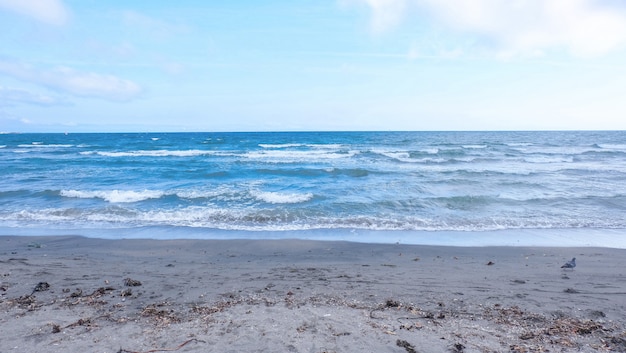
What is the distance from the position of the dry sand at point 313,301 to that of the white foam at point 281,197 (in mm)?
5624

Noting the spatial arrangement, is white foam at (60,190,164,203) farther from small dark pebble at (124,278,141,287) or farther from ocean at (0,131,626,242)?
small dark pebble at (124,278,141,287)

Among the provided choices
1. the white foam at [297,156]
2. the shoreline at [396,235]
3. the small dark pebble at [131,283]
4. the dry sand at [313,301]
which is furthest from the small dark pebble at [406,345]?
the white foam at [297,156]

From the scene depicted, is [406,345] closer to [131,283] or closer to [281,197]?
[131,283]

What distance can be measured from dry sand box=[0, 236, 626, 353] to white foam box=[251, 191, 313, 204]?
5.62 meters

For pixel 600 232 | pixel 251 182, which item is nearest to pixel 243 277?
pixel 600 232

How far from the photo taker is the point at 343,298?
4.92 metres

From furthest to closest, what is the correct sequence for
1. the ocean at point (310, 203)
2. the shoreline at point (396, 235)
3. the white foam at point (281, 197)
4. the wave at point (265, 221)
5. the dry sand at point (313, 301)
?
the white foam at point (281, 197)
the wave at point (265, 221)
the ocean at point (310, 203)
the shoreline at point (396, 235)
the dry sand at point (313, 301)

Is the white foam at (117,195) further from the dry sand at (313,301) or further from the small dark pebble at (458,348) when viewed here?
the small dark pebble at (458,348)

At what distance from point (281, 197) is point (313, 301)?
9.26 meters

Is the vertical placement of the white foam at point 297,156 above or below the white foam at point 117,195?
above

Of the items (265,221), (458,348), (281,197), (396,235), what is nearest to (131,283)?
(458,348)

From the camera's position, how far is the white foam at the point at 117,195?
13833 mm

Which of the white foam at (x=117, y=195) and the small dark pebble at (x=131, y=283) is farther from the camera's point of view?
the white foam at (x=117, y=195)

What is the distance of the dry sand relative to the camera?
3756 millimetres
